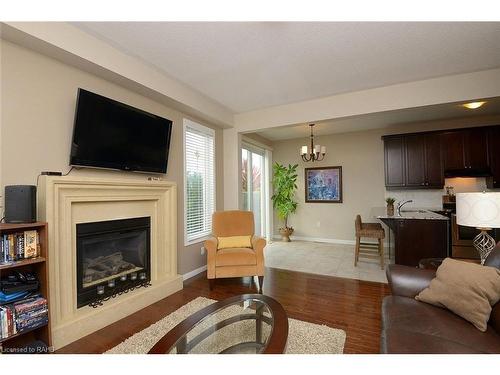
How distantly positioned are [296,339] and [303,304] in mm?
716

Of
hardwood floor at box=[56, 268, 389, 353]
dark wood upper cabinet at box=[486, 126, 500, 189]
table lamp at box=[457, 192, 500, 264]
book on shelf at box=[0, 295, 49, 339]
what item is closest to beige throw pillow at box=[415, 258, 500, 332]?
table lamp at box=[457, 192, 500, 264]

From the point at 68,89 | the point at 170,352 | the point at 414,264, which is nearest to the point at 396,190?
the point at 414,264

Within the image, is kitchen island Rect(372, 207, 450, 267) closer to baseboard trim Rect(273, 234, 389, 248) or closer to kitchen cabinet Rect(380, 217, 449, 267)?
kitchen cabinet Rect(380, 217, 449, 267)

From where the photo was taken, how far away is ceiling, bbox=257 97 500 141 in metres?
4.00

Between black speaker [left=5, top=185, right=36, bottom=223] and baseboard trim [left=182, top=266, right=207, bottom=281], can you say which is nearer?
black speaker [left=5, top=185, right=36, bottom=223]

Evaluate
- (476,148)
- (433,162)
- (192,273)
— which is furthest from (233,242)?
(476,148)

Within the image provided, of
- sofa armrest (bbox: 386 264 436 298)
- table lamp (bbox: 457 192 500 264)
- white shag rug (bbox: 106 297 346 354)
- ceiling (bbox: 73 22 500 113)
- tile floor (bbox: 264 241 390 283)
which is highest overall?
ceiling (bbox: 73 22 500 113)

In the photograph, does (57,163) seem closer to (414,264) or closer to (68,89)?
(68,89)

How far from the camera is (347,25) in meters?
1.96

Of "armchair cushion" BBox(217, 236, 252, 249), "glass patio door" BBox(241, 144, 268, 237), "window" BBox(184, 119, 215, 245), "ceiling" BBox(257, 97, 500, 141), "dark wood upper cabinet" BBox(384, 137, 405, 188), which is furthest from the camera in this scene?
"glass patio door" BBox(241, 144, 268, 237)

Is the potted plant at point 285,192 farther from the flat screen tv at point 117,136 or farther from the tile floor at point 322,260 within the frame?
the flat screen tv at point 117,136

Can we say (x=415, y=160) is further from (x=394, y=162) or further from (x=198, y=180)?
(x=198, y=180)

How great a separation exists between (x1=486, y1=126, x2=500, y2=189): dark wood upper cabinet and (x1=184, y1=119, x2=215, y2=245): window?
486 centimetres

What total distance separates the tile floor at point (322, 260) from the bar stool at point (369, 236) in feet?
0.63
